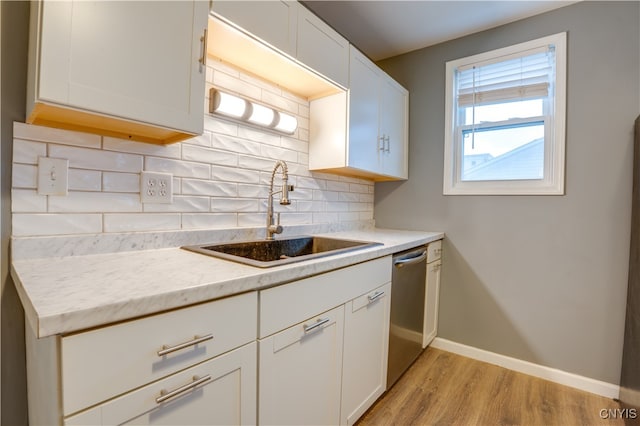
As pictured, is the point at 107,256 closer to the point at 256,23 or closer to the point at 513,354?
the point at 256,23

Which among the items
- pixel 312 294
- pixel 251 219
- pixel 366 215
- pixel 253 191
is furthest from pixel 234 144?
pixel 366 215

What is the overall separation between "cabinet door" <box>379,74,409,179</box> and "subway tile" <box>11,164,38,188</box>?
6.02ft

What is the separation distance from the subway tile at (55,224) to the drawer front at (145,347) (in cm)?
62

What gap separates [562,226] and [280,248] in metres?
1.79

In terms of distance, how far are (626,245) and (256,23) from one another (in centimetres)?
230

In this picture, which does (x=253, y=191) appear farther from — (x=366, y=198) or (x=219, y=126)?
(x=366, y=198)

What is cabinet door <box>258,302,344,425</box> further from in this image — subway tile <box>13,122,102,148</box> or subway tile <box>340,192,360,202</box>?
subway tile <box>340,192,360,202</box>

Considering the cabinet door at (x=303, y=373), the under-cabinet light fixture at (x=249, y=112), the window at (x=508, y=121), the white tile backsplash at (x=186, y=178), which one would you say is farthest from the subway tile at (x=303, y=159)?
the window at (x=508, y=121)

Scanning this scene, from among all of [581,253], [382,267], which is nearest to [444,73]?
[581,253]

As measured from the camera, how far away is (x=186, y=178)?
1.38 metres

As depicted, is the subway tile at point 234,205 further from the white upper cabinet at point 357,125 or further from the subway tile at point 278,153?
the white upper cabinet at point 357,125

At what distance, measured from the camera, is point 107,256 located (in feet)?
3.52

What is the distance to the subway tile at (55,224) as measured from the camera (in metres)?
0.95

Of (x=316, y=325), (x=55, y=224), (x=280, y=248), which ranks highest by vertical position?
(x=55, y=224)
